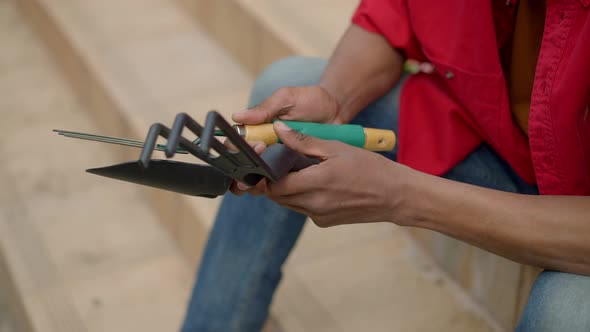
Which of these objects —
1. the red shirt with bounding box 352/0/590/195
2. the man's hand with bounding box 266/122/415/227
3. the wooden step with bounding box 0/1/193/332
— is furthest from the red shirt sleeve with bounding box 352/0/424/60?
the wooden step with bounding box 0/1/193/332

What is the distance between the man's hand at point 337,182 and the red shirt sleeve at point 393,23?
228mm

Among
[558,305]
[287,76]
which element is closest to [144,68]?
[287,76]

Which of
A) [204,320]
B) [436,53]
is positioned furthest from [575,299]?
[204,320]

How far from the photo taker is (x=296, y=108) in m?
0.75

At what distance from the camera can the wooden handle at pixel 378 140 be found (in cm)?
72

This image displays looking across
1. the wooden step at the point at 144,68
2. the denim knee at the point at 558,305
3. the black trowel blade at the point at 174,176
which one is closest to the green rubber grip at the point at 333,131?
the black trowel blade at the point at 174,176

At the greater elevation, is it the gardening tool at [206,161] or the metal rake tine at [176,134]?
the metal rake tine at [176,134]

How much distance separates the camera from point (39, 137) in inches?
58.4

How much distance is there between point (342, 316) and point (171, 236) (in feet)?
1.27

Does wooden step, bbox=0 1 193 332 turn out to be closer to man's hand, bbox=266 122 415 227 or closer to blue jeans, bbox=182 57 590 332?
blue jeans, bbox=182 57 590 332

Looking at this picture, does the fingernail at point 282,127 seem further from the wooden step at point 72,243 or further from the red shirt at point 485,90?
the wooden step at point 72,243

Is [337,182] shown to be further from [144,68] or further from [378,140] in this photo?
[144,68]

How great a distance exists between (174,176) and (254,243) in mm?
262

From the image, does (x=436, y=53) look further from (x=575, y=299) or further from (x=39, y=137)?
(x=39, y=137)
